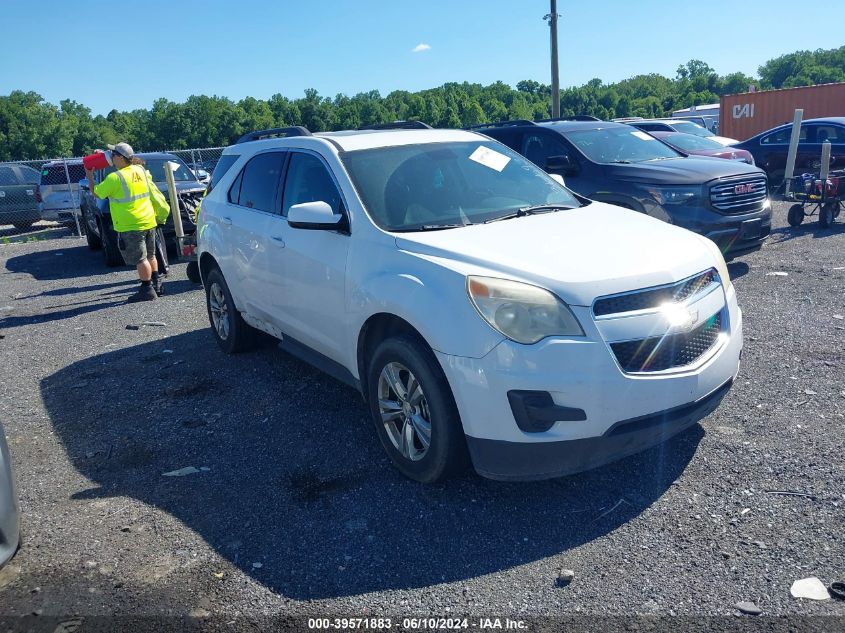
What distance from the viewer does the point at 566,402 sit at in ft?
10.8

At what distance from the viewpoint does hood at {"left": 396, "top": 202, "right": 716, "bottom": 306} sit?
11.4 ft

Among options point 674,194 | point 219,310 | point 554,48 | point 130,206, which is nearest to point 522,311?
point 219,310

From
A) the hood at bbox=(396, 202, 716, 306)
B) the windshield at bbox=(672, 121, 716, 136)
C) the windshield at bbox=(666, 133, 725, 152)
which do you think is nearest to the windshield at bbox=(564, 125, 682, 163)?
the windshield at bbox=(666, 133, 725, 152)

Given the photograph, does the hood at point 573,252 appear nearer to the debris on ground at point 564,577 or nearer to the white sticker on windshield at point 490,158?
the white sticker on windshield at point 490,158

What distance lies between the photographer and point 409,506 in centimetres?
378

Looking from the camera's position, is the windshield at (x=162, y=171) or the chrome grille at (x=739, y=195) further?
the windshield at (x=162, y=171)

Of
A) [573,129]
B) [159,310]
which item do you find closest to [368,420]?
[159,310]

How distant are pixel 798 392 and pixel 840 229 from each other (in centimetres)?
778

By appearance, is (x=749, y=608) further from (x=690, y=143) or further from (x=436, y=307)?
(x=690, y=143)

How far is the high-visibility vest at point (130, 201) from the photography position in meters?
9.08

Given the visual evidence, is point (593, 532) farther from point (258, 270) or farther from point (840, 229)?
point (840, 229)

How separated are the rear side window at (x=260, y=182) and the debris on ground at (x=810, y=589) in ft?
13.3

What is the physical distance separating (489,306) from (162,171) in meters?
11.9

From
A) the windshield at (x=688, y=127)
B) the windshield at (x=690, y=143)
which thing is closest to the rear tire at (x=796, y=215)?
the windshield at (x=690, y=143)
